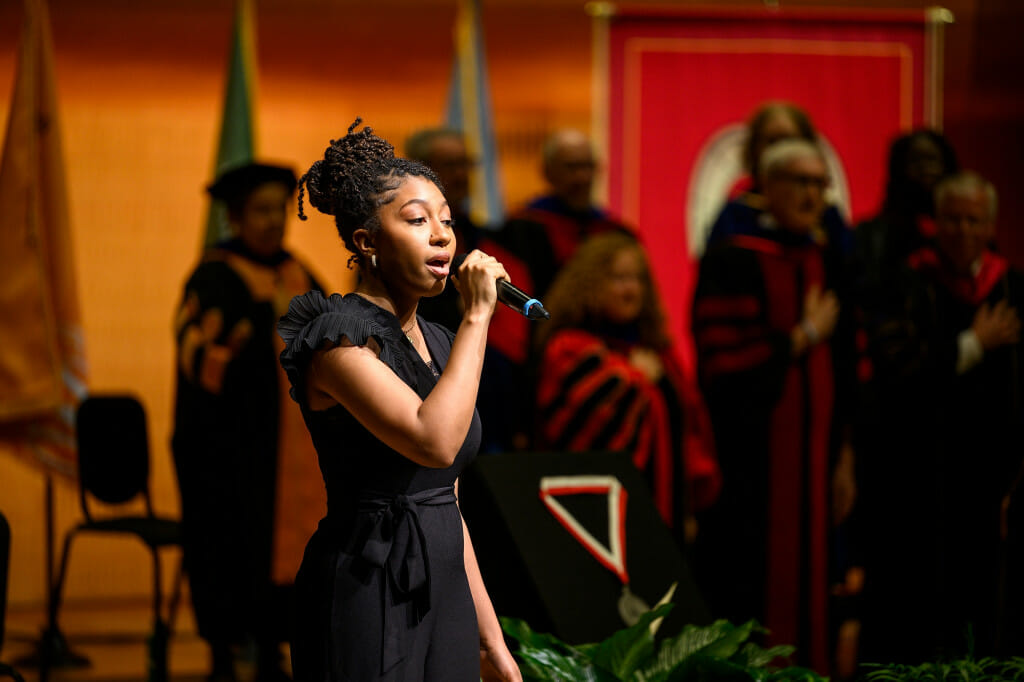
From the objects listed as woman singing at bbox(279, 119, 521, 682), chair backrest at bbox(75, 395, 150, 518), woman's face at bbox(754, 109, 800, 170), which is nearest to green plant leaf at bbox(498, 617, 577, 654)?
woman singing at bbox(279, 119, 521, 682)

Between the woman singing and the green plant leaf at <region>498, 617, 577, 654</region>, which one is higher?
the woman singing

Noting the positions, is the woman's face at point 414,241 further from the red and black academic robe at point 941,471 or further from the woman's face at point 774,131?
the woman's face at point 774,131

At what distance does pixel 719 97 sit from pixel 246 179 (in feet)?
9.18

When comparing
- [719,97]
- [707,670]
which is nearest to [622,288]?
[707,670]

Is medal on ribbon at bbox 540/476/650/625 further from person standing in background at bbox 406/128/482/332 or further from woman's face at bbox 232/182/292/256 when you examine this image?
woman's face at bbox 232/182/292/256

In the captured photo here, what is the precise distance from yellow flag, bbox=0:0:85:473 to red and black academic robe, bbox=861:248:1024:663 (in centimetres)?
314

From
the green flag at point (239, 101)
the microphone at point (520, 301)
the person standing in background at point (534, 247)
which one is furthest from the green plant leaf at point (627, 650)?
the green flag at point (239, 101)

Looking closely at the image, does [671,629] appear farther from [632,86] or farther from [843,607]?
[632,86]

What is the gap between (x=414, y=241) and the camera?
1.84 metres

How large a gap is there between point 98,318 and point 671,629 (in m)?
4.36

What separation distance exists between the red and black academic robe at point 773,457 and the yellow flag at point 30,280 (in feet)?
8.45

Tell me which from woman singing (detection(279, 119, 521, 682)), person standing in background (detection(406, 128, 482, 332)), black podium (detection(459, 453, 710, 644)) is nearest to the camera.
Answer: woman singing (detection(279, 119, 521, 682))

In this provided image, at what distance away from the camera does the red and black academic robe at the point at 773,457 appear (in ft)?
14.6

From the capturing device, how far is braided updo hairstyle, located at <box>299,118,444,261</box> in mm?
1870
